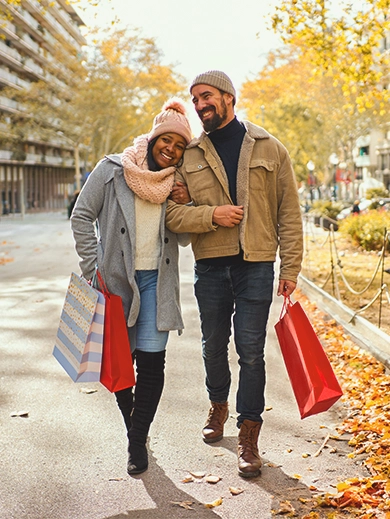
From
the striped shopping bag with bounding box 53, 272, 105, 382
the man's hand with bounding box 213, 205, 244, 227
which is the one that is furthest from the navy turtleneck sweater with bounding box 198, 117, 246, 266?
the striped shopping bag with bounding box 53, 272, 105, 382

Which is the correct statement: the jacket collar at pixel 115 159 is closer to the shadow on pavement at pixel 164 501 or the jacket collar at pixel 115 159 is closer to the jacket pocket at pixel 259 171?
the jacket pocket at pixel 259 171

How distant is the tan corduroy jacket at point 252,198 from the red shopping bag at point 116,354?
1.91 feet

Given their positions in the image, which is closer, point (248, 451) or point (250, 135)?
point (248, 451)

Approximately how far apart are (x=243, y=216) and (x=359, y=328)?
4.38m

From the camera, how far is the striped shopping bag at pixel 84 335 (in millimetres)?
4133

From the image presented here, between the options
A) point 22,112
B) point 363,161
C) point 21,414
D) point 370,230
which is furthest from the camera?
point 363,161

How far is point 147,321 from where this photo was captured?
4348 mm

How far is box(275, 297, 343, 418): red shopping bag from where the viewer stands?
4.16 metres

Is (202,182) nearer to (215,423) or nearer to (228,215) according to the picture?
(228,215)

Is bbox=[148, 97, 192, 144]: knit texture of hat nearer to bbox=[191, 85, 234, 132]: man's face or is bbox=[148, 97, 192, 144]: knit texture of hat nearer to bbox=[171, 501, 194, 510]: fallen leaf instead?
bbox=[191, 85, 234, 132]: man's face

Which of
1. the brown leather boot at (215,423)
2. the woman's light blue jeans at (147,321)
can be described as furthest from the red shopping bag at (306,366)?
the brown leather boot at (215,423)

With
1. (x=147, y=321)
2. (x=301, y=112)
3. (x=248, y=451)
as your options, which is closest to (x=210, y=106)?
(x=147, y=321)

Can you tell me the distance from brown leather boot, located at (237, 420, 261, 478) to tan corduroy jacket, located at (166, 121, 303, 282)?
83cm

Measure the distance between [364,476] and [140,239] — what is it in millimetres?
1686
